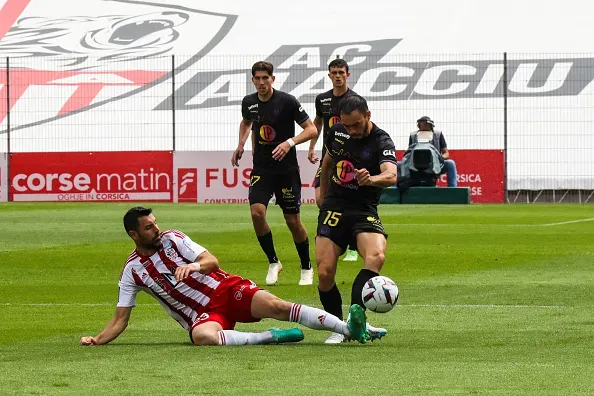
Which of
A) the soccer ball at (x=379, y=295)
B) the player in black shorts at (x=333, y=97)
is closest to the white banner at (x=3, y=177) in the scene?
the player in black shorts at (x=333, y=97)

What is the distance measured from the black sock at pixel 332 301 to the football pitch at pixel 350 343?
228mm

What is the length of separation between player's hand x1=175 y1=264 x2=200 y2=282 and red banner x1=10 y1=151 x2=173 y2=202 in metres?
22.4

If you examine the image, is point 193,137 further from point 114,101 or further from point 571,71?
point 571,71

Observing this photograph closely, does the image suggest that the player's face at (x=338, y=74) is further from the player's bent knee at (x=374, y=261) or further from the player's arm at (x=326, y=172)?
the player's bent knee at (x=374, y=261)

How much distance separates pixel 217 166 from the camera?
1245 inches

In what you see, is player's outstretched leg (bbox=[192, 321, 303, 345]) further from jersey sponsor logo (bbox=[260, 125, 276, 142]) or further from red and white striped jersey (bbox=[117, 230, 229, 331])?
jersey sponsor logo (bbox=[260, 125, 276, 142])

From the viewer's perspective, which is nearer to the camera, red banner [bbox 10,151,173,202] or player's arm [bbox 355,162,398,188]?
player's arm [bbox 355,162,398,188]

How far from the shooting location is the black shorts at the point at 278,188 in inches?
582

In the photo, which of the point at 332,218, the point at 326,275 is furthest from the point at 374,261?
the point at 332,218

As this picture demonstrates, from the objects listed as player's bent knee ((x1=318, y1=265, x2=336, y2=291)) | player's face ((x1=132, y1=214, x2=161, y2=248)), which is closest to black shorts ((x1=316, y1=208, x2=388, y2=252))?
player's bent knee ((x1=318, y1=265, x2=336, y2=291))

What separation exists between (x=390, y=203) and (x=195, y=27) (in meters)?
12.3

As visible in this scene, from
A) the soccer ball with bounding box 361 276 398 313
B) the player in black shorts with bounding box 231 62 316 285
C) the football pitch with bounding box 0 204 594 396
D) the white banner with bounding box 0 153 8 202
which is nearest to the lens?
the football pitch with bounding box 0 204 594 396

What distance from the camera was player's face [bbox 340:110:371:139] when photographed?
9.65m

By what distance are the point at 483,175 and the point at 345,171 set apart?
70.7 feet
